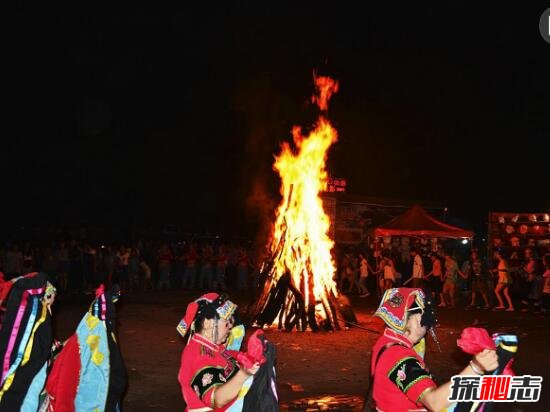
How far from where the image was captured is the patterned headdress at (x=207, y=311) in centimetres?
395

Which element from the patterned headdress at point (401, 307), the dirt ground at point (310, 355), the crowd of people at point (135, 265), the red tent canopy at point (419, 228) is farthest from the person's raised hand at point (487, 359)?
the red tent canopy at point (419, 228)

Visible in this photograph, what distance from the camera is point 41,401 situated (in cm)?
472

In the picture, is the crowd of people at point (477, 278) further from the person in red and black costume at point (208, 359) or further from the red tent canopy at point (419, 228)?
the person in red and black costume at point (208, 359)

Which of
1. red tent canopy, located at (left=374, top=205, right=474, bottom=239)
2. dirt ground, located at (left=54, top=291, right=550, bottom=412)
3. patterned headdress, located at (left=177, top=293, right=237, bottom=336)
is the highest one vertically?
red tent canopy, located at (left=374, top=205, right=474, bottom=239)

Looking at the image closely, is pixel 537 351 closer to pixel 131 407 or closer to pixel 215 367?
pixel 131 407

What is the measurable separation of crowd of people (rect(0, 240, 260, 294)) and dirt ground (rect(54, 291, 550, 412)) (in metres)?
3.23

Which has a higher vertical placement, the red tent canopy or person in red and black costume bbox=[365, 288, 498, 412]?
the red tent canopy

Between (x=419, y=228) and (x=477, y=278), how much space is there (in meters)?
3.07

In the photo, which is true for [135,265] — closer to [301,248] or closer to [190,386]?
[301,248]

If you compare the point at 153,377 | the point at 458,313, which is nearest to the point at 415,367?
the point at 153,377

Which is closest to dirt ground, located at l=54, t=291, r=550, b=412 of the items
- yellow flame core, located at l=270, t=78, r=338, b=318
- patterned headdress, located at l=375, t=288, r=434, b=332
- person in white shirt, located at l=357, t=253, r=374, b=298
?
yellow flame core, located at l=270, t=78, r=338, b=318

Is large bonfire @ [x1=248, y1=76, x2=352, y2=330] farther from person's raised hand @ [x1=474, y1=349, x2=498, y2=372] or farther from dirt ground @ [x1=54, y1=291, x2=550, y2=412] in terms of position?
person's raised hand @ [x1=474, y1=349, x2=498, y2=372]

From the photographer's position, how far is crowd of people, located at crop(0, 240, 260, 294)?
65.2ft

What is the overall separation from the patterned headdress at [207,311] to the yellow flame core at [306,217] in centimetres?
964
